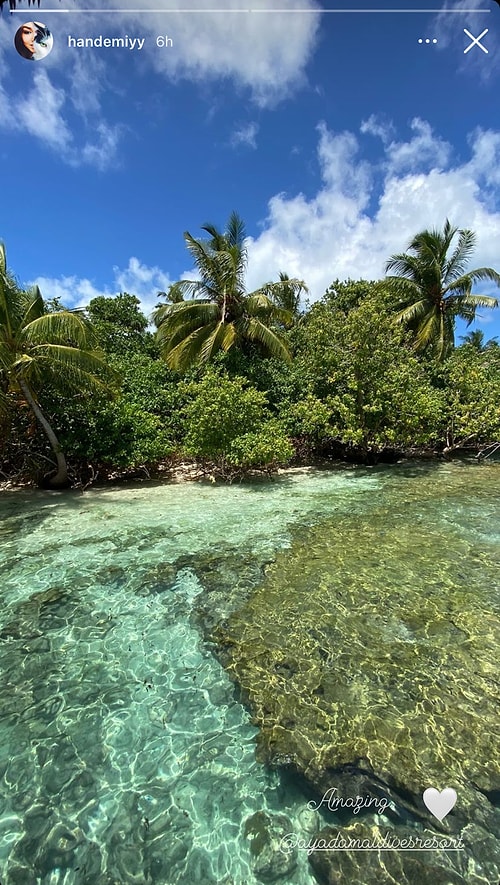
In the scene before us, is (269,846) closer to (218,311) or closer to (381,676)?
(381,676)

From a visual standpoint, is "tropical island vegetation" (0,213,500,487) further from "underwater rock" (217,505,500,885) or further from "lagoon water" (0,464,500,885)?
"underwater rock" (217,505,500,885)

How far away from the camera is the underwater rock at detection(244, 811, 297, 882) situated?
198 centimetres

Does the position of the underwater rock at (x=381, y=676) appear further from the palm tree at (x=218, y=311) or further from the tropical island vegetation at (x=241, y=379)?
the palm tree at (x=218, y=311)

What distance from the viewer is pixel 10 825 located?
7.12ft

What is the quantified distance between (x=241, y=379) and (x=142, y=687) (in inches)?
349

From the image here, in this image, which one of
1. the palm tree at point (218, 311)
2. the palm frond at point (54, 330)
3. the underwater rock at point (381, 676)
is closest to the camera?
the underwater rock at point (381, 676)

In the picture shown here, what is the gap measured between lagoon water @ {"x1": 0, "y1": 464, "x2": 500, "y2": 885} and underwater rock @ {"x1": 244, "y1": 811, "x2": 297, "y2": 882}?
0.06 feet

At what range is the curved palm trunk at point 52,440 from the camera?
9.41 m

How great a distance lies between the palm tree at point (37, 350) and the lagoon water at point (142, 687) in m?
3.47

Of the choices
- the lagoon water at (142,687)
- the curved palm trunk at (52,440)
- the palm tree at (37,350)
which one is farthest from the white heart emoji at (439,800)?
the curved palm trunk at (52,440)

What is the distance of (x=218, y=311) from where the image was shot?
47.1 ft

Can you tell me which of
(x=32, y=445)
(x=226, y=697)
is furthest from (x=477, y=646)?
(x=32, y=445)

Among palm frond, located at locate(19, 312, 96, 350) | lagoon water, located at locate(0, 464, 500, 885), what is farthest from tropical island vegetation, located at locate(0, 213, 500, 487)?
lagoon water, located at locate(0, 464, 500, 885)

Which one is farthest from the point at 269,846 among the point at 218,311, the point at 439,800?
the point at 218,311
